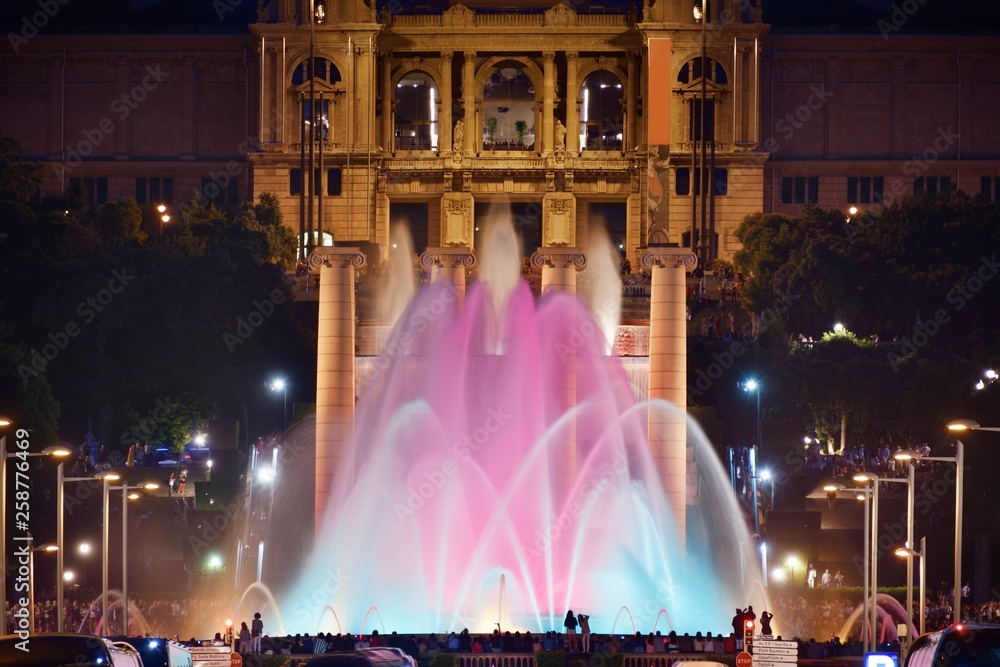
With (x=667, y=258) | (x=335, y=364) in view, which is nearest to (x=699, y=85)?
(x=667, y=258)

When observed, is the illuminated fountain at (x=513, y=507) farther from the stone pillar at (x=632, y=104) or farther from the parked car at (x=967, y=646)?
the stone pillar at (x=632, y=104)

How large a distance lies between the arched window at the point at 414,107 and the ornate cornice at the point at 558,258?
53.5 m

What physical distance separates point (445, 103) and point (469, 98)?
49.9 inches

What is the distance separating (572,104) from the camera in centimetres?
11400

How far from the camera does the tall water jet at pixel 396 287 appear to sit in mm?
Answer: 88875

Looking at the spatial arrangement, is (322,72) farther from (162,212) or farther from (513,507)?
(513,507)

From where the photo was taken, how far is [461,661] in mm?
46312

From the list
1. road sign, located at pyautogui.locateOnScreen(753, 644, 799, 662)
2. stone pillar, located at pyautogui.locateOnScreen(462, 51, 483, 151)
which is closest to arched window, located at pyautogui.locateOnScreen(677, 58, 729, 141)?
stone pillar, located at pyautogui.locateOnScreen(462, 51, 483, 151)

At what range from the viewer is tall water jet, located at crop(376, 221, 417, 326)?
292 feet

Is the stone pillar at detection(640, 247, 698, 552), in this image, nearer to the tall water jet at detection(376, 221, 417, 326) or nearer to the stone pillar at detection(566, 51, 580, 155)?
the tall water jet at detection(376, 221, 417, 326)

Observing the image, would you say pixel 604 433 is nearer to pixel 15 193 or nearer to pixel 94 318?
pixel 94 318

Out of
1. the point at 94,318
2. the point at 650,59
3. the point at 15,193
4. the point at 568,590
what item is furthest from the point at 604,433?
the point at 650,59

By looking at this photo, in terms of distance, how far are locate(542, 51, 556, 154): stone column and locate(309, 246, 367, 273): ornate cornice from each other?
174ft

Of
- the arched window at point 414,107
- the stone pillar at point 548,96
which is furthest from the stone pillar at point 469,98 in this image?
the stone pillar at point 548,96
